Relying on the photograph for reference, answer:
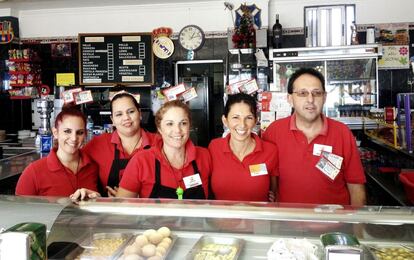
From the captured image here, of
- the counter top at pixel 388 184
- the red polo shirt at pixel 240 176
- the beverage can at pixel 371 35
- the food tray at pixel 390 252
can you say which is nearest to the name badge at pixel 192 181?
the red polo shirt at pixel 240 176

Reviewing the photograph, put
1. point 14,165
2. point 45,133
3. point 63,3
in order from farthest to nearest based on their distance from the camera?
1. point 63,3
2. point 45,133
3. point 14,165

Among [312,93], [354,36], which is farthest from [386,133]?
[312,93]

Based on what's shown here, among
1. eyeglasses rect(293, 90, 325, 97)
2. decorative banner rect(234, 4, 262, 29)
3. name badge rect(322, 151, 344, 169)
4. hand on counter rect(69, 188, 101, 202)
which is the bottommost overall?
hand on counter rect(69, 188, 101, 202)

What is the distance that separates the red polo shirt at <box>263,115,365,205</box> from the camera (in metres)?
2.45

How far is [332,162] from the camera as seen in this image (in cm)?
243

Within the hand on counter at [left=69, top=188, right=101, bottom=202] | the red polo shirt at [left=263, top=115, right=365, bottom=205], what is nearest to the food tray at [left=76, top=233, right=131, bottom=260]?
the hand on counter at [left=69, top=188, right=101, bottom=202]

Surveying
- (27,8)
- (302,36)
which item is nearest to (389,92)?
(302,36)

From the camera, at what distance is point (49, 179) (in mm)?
2371

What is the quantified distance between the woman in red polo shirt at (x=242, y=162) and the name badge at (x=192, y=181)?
0.46ft

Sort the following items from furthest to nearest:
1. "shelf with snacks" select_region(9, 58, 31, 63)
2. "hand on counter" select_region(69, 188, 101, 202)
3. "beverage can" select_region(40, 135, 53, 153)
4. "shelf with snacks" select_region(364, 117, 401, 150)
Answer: "shelf with snacks" select_region(9, 58, 31, 63)
"beverage can" select_region(40, 135, 53, 153)
"shelf with snacks" select_region(364, 117, 401, 150)
"hand on counter" select_region(69, 188, 101, 202)

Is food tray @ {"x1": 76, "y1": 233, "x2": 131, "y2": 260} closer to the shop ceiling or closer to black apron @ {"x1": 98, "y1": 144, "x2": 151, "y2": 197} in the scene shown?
black apron @ {"x1": 98, "y1": 144, "x2": 151, "y2": 197}

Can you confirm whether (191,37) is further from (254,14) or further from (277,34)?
(277,34)

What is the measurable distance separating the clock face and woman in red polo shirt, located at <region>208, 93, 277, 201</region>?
4322 millimetres

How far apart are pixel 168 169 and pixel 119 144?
2.20ft
